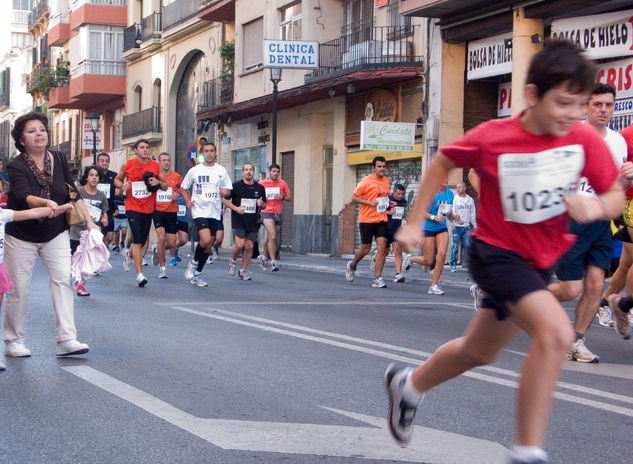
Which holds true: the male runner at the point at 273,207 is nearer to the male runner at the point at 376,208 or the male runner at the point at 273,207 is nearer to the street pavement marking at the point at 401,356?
the male runner at the point at 376,208

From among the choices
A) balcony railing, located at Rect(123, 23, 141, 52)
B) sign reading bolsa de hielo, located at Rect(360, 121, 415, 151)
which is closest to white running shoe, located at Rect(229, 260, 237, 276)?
sign reading bolsa de hielo, located at Rect(360, 121, 415, 151)

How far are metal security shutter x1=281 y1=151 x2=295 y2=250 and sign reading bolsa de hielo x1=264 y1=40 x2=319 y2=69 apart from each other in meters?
5.88

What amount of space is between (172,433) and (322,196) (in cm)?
2550

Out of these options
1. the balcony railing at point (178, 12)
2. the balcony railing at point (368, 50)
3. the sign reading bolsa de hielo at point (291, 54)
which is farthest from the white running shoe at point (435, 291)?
the balcony railing at point (178, 12)

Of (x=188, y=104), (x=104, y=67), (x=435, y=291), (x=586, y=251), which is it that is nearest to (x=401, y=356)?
(x=586, y=251)

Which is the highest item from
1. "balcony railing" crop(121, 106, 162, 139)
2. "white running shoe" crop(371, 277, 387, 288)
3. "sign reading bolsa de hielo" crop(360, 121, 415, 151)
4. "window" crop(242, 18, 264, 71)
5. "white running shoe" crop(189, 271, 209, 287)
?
"window" crop(242, 18, 264, 71)

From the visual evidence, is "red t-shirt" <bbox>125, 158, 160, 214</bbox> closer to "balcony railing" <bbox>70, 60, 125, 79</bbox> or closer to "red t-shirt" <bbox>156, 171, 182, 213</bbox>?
"red t-shirt" <bbox>156, 171, 182, 213</bbox>

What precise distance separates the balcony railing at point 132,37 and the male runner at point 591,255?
40.7 metres

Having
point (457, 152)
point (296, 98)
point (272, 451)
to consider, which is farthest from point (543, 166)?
point (296, 98)

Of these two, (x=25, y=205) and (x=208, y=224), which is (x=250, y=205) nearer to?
(x=208, y=224)

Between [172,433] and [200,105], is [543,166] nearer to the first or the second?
[172,433]

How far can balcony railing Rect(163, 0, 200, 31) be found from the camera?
131ft

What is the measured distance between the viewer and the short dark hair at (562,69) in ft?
13.5

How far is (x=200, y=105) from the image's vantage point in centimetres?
3791
